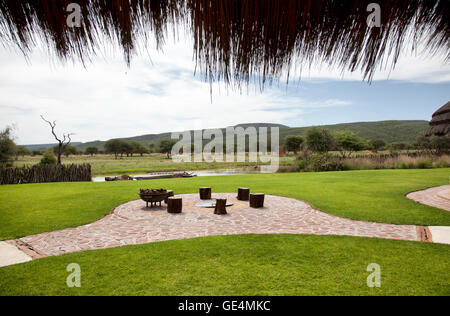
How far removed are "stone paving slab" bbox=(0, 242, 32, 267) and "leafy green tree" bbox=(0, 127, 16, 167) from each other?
34.9m

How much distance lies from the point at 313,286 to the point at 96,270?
339cm

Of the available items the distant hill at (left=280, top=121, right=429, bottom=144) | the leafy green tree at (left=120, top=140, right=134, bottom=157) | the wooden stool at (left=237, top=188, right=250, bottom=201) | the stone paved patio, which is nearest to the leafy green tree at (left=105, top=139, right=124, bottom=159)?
the leafy green tree at (left=120, top=140, right=134, bottom=157)

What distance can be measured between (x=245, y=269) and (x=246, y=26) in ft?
12.3

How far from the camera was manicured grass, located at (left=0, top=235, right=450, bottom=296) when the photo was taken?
141 inches

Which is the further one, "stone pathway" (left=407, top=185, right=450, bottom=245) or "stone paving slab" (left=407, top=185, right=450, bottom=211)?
"stone paving slab" (left=407, top=185, right=450, bottom=211)

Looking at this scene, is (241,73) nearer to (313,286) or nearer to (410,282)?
(313,286)

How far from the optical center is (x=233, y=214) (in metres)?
8.02

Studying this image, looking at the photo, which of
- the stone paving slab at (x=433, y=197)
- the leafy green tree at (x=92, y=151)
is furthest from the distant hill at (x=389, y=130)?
the leafy green tree at (x=92, y=151)

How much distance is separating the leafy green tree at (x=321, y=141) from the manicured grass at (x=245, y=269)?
3223 centimetres

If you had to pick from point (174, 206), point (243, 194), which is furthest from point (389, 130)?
point (174, 206)

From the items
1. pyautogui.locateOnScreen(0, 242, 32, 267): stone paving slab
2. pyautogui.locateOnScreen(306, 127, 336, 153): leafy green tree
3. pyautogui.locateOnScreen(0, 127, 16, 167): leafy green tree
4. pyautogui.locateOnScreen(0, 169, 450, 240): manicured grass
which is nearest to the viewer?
pyautogui.locateOnScreen(0, 242, 32, 267): stone paving slab

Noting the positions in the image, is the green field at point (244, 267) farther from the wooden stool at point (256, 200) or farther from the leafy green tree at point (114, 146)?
the leafy green tree at point (114, 146)

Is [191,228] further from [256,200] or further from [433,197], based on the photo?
[433,197]

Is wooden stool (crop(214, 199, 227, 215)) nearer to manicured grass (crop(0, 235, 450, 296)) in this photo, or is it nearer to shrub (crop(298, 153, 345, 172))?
manicured grass (crop(0, 235, 450, 296))
